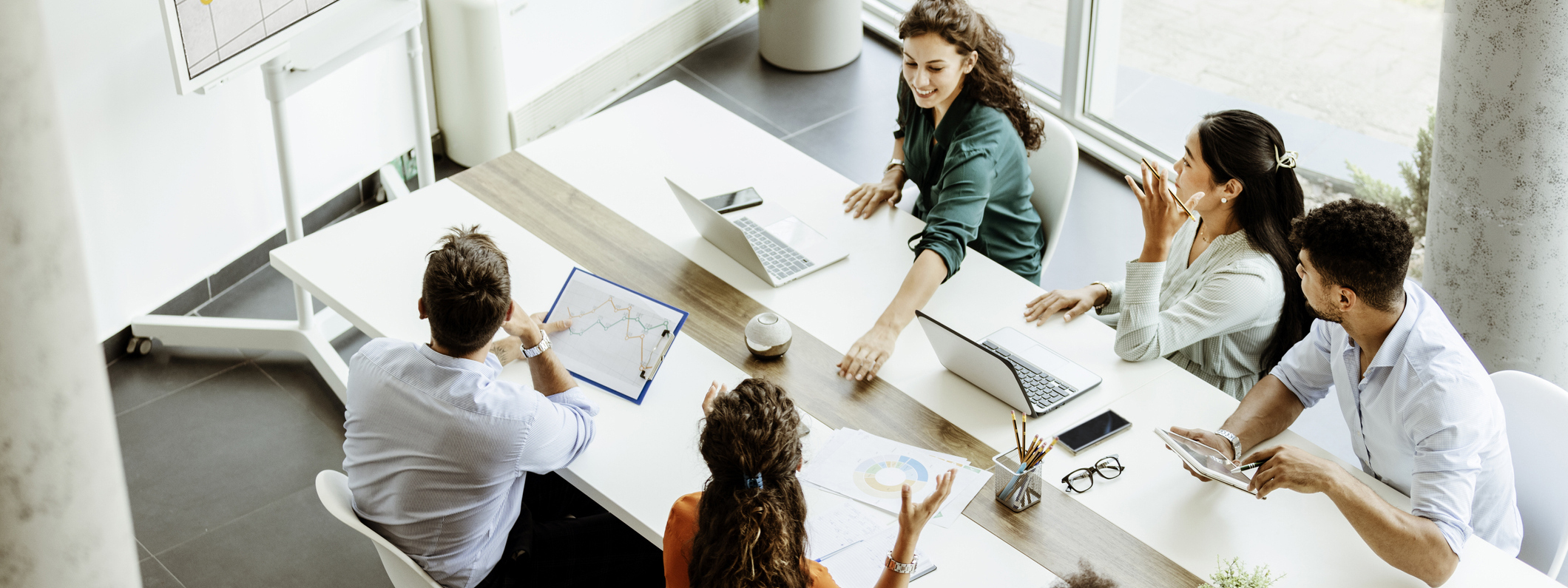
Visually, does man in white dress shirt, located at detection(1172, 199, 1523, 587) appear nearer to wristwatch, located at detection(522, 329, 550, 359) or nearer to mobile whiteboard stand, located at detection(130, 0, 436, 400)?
wristwatch, located at detection(522, 329, 550, 359)

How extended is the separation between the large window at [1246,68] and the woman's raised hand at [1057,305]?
6.42ft

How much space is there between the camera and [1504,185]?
3.18 m

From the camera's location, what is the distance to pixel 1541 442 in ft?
7.92

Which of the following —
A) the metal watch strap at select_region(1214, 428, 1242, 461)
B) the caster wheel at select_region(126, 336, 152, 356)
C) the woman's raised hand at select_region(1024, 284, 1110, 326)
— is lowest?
the caster wheel at select_region(126, 336, 152, 356)

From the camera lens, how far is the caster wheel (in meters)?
4.05

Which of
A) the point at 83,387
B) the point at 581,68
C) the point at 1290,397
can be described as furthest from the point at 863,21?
the point at 83,387

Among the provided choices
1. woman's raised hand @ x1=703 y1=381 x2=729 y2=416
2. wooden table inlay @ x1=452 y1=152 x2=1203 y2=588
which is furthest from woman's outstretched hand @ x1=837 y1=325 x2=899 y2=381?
woman's raised hand @ x1=703 y1=381 x2=729 y2=416

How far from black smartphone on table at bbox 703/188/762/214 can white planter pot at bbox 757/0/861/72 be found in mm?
2447

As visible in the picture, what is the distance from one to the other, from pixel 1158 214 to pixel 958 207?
1.79 ft

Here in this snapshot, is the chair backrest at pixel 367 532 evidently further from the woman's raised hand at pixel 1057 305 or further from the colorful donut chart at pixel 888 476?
the woman's raised hand at pixel 1057 305

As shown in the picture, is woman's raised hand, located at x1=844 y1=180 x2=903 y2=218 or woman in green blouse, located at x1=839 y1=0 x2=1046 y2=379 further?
woman's raised hand, located at x1=844 y1=180 x2=903 y2=218

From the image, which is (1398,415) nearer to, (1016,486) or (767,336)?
(1016,486)

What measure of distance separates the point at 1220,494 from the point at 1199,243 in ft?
2.60

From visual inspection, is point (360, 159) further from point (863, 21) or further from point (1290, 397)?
point (1290, 397)
